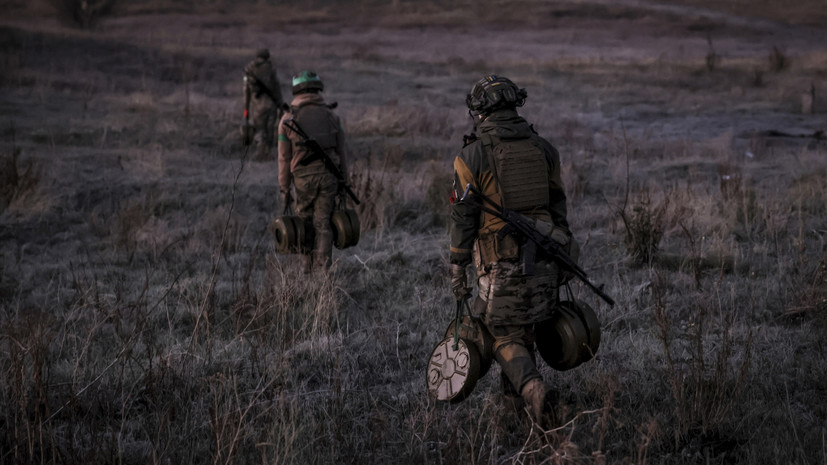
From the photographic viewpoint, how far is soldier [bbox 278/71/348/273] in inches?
241

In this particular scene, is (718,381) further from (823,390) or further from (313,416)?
(313,416)

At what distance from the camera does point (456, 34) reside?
4903cm

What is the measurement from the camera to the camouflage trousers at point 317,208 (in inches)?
244

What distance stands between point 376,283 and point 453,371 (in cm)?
297

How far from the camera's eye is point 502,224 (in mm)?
3383

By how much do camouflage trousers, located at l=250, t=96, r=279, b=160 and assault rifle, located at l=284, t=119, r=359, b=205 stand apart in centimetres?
619

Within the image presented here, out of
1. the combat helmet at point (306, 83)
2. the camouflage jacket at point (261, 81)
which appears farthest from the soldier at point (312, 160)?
the camouflage jacket at point (261, 81)

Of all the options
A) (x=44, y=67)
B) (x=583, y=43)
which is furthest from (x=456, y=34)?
(x=44, y=67)

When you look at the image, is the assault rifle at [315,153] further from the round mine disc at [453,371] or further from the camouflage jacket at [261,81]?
the camouflage jacket at [261,81]

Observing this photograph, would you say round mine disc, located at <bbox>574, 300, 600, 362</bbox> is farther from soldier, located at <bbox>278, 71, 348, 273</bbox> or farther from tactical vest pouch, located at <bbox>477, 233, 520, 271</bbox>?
soldier, located at <bbox>278, 71, 348, 273</bbox>

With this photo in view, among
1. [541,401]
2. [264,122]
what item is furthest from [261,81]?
[541,401]

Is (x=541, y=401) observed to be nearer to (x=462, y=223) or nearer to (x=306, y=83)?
(x=462, y=223)

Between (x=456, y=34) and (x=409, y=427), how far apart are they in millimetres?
47980

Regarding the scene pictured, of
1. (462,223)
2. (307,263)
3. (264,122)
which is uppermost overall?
(462,223)
